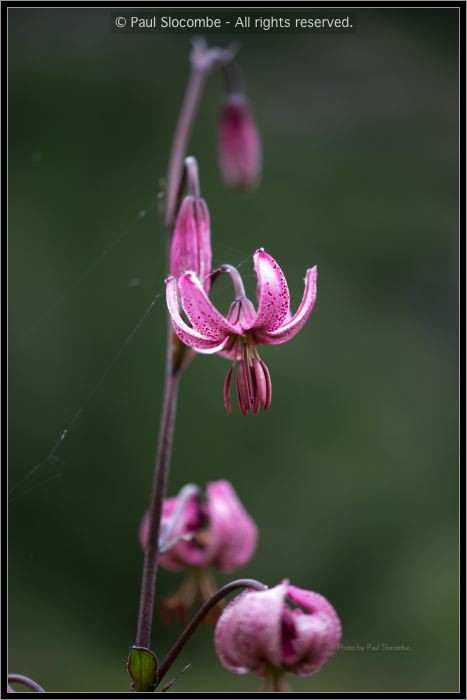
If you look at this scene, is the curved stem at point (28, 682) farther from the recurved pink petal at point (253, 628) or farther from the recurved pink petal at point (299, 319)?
the recurved pink petal at point (299, 319)

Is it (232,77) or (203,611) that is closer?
(203,611)

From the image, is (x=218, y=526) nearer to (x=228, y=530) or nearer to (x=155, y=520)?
(x=228, y=530)

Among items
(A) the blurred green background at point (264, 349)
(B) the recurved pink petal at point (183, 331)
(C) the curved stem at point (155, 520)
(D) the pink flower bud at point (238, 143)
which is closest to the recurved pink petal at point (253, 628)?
(C) the curved stem at point (155, 520)

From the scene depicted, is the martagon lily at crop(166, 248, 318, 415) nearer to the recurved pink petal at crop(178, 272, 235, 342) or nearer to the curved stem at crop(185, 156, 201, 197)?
the recurved pink petal at crop(178, 272, 235, 342)

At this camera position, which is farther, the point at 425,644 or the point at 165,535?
the point at 425,644

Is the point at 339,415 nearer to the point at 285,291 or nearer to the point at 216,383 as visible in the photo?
the point at 216,383

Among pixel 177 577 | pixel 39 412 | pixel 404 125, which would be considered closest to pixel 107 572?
pixel 177 577

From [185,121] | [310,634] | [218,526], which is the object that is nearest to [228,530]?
[218,526]
